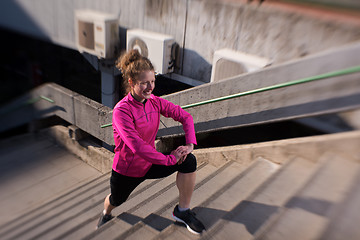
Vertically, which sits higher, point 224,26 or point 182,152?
point 224,26

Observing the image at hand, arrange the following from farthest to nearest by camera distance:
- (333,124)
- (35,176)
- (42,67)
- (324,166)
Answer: (42,67), (35,176), (333,124), (324,166)

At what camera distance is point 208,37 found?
523 centimetres

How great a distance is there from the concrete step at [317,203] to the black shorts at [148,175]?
2.67 ft

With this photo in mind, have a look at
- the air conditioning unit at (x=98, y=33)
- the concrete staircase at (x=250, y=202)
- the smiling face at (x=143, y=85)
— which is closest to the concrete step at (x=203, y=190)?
the concrete staircase at (x=250, y=202)

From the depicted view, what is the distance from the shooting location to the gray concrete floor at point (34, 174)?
16.5ft

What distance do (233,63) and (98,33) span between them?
3312 millimetres

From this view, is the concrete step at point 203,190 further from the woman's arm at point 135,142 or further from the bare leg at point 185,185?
the woman's arm at point 135,142

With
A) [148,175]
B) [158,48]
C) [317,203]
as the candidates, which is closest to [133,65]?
[148,175]

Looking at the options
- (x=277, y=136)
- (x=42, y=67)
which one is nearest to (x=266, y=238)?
(x=277, y=136)

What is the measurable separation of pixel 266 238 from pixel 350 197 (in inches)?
32.3

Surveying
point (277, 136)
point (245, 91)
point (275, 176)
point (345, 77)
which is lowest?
point (277, 136)

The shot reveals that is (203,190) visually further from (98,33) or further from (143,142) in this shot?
(98,33)

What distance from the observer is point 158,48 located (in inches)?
219

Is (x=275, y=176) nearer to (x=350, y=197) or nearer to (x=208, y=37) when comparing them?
(x=350, y=197)
